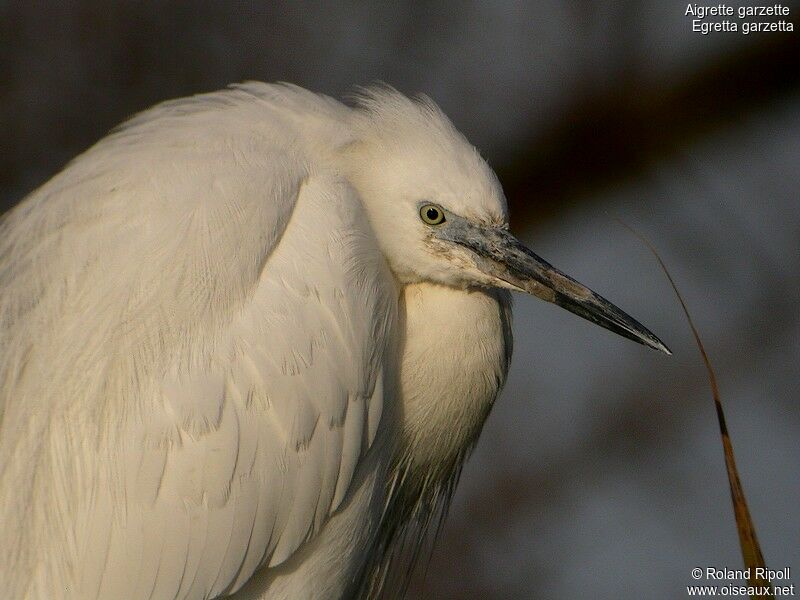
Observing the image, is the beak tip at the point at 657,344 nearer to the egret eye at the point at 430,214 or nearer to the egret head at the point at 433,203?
the egret head at the point at 433,203

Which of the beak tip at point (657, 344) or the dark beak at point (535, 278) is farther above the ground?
the dark beak at point (535, 278)

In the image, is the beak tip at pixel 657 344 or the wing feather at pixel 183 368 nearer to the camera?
the wing feather at pixel 183 368

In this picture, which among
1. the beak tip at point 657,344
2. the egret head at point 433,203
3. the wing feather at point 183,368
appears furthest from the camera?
the beak tip at point 657,344

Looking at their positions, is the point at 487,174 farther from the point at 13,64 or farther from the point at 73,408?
the point at 13,64

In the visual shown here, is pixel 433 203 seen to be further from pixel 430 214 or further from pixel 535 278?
pixel 535 278

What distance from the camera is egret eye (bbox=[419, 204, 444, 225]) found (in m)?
2.01

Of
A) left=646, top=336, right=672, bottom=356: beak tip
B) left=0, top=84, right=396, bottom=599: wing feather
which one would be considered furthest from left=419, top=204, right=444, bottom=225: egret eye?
left=646, top=336, right=672, bottom=356: beak tip

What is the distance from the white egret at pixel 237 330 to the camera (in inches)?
71.3

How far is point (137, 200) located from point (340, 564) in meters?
0.77

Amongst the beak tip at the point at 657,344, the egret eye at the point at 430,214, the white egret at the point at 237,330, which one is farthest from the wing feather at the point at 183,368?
the beak tip at the point at 657,344

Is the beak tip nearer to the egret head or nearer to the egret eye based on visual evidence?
the egret head

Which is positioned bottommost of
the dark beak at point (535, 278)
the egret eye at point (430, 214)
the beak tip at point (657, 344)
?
the beak tip at point (657, 344)

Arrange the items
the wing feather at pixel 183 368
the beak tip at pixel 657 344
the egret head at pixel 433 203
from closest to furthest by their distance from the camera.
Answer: the wing feather at pixel 183 368
the egret head at pixel 433 203
the beak tip at pixel 657 344

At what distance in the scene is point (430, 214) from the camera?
2014 mm
